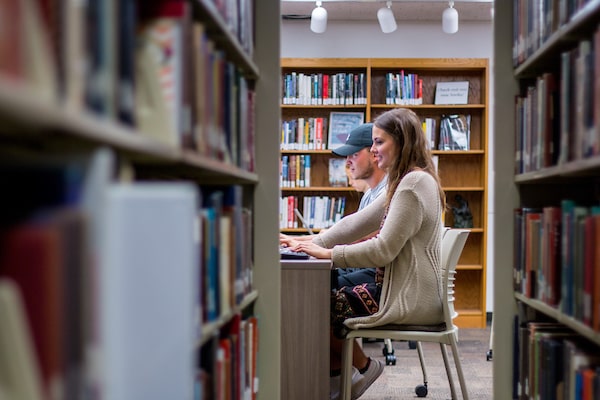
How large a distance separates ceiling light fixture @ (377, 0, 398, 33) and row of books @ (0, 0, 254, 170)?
12.0 ft

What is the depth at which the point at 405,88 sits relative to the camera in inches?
216

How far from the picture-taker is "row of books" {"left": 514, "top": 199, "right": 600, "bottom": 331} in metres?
1.51

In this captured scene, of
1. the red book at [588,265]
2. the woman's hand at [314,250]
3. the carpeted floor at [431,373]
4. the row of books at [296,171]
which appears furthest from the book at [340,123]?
the red book at [588,265]

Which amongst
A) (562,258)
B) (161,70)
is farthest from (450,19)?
(161,70)

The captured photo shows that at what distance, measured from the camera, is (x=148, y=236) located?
87cm

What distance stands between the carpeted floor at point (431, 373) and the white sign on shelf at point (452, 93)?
178 centimetres

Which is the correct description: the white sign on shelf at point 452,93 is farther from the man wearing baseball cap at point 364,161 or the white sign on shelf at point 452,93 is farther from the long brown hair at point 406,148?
the long brown hair at point 406,148

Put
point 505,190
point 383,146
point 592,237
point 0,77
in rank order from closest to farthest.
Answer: point 0,77 < point 592,237 < point 505,190 < point 383,146

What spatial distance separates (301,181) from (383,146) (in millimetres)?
2422

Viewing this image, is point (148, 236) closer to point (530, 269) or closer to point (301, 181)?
point (530, 269)

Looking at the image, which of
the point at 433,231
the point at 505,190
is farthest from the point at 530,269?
the point at 433,231

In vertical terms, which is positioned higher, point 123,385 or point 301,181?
point 301,181

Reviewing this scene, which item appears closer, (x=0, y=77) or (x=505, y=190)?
(x=0, y=77)

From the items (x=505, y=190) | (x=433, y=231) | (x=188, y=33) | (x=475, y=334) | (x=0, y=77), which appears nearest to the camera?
(x=0, y=77)
